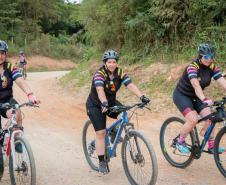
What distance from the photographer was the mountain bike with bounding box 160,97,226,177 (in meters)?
6.12

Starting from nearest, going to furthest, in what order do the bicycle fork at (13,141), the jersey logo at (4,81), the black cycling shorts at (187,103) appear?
the bicycle fork at (13,141) < the jersey logo at (4,81) < the black cycling shorts at (187,103)

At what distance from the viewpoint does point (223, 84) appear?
21.4 ft

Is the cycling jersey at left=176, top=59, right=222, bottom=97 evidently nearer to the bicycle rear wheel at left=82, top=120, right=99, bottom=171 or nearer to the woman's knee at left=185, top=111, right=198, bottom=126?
the woman's knee at left=185, top=111, right=198, bottom=126

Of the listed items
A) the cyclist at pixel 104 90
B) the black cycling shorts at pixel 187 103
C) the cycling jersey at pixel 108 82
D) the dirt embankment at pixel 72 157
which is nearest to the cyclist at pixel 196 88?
the black cycling shorts at pixel 187 103

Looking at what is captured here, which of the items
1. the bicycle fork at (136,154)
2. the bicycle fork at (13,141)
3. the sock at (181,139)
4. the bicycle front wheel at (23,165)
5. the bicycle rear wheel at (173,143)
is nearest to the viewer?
the bicycle front wheel at (23,165)

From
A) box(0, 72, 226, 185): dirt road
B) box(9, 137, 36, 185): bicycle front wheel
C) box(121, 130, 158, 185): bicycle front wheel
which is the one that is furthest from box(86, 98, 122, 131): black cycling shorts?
box(9, 137, 36, 185): bicycle front wheel

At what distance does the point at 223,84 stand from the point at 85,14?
13842mm

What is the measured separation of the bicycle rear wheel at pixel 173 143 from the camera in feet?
22.5

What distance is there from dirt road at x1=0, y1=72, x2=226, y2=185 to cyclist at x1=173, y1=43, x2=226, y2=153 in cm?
48

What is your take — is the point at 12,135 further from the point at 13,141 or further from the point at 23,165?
the point at 23,165

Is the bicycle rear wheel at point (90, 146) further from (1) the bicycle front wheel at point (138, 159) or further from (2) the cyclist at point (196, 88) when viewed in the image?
(2) the cyclist at point (196, 88)

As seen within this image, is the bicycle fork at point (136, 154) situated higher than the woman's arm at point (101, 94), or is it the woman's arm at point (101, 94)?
the woman's arm at point (101, 94)

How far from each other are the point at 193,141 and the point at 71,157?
7.42 feet

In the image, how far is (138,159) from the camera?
5.71 meters
